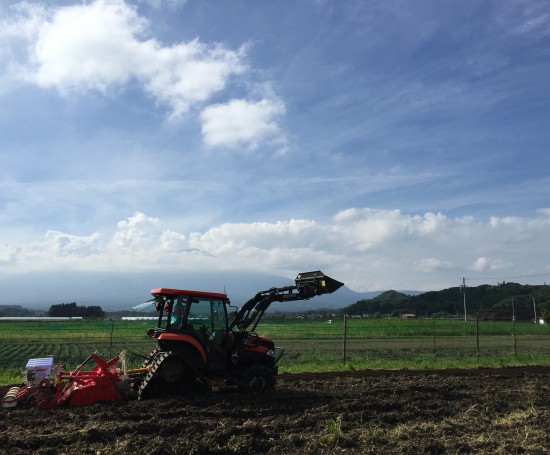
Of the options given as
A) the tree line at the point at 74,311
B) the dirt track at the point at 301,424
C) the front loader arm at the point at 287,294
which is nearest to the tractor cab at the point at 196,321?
the front loader arm at the point at 287,294

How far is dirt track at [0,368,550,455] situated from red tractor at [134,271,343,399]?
45 cm

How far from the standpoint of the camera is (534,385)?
1252 centimetres

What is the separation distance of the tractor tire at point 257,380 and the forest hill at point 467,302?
92.7 metres

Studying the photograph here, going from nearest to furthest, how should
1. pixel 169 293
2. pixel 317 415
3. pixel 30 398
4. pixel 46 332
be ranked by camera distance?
pixel 317 415 < pixel 30 398 < pixel 169 293 < pixel 46 332

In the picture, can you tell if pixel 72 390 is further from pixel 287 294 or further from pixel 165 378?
pixel 287 294

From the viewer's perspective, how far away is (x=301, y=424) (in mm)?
8180

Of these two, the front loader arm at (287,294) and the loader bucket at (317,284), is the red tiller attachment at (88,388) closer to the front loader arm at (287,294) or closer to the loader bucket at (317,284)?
the front loader arm at (287,294)

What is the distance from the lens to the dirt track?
7.03 metres

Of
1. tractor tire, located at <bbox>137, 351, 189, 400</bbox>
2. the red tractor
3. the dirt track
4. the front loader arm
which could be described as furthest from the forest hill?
tractor tire, located at <bbox>137, 351, 189, 400</bbox>

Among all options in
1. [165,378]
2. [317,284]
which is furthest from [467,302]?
[165,378]

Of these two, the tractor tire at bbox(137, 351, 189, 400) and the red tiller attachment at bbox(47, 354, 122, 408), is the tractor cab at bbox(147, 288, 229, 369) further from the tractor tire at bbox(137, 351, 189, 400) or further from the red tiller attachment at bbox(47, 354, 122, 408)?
the red tiller attachment at bbox(47, 354, 122, 408)

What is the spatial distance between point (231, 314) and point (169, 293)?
144 cm

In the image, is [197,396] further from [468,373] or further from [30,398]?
[468,373]

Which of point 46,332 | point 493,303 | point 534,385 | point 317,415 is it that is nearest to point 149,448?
point 317,415
